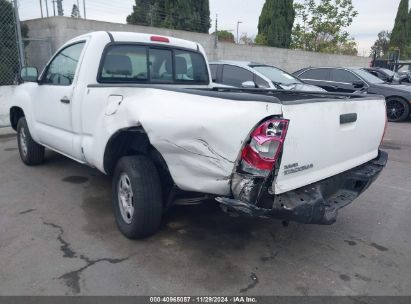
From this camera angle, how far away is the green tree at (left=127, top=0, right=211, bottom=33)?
22.1m

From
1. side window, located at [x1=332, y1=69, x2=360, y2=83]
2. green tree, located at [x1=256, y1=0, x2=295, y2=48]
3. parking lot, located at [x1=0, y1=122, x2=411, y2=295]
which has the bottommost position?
parking lot, located at [x1=0, y1=122, x2=411, y2=295]

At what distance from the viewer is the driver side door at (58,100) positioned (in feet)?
13.8

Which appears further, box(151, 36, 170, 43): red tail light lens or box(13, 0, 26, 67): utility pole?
box(13, 0, 26, 67): utility pole

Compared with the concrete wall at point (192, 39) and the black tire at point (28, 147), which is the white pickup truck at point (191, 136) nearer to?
the black tire at point (28, 147)

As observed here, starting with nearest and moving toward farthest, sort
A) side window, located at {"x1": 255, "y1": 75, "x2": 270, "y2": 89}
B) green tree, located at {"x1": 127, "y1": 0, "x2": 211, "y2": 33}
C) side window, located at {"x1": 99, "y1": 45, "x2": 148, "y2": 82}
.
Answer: side window, located at {"x1": 99, "y1": 45, "x2": 148, "y2": 82} < side window, located at {"x1": 255, "y1": 75, "x2": 270, "y2": 89} < green tree, located at {"x1": 127, "y1": 0, "x2": 211, "y2": 33}

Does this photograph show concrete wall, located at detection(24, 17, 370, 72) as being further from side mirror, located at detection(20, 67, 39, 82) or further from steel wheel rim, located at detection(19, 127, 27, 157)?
side mirror, located at detection(20, 67, 39, 82)

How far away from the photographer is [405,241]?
11.8ft

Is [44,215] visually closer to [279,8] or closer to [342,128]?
[342,128]

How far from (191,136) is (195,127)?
76 millimetres

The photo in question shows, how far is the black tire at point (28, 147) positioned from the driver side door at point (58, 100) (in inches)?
22.2

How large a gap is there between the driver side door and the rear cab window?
0.38 m

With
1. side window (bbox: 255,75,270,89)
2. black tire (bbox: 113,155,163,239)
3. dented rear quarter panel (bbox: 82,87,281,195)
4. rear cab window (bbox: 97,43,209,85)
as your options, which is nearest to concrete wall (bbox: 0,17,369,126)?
side window (bbox: 255,75,270,89)

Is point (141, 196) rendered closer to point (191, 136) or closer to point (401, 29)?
point (191, 136)

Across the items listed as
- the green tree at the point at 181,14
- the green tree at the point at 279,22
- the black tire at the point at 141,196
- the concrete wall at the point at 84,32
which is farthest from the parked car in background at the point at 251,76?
the green tree at the point at 279,22
